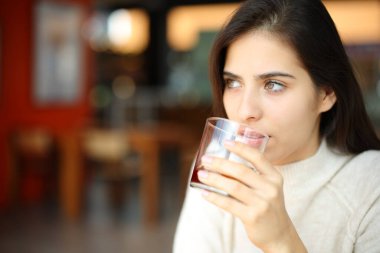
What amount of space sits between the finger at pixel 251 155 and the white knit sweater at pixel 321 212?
37 cm

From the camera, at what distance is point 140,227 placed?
4.94m

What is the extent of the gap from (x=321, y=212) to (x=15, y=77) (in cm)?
543

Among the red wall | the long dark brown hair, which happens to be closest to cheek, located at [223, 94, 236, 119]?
the long dark brown hair

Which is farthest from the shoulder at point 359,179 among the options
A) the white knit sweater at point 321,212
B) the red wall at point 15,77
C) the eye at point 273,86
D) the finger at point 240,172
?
the red wall at point 15,77

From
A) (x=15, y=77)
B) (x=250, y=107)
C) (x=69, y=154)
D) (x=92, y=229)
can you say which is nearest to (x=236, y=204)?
(x=250, y=107)

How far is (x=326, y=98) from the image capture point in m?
1.22

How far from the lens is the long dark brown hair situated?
1.11 meters

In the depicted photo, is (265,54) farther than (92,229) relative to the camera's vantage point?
No

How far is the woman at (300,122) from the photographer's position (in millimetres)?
1078

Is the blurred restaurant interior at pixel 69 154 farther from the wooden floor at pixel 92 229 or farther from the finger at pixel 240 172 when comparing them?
the finger at pixel 240 172

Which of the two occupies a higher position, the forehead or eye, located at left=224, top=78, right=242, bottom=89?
the forehead

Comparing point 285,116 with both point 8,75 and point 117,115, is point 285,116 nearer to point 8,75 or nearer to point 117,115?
point 8,75

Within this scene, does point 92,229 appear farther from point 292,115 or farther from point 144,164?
point 292,115

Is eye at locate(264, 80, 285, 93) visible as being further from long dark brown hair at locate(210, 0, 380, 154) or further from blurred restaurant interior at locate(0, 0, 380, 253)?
blurred restaurant interior at locate(0, 0, 380, 253)
